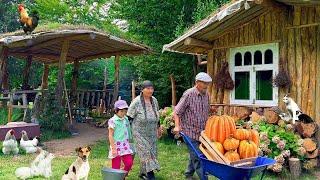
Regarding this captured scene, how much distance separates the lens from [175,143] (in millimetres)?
10773

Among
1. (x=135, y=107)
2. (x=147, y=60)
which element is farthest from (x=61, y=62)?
(x=135, y=107)

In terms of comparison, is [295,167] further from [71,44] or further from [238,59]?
[71,44]

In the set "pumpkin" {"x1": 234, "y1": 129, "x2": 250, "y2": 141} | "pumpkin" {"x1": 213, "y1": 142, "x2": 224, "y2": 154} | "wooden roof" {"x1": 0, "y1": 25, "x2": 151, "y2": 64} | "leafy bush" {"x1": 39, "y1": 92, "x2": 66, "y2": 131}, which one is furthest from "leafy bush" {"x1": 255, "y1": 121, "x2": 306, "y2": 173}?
"leafy bush" {"x1": 39, "y1": 92, "x2": 66, "y2": 131}

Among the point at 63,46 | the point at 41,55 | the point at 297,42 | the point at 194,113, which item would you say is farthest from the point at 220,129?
the point at 41,55

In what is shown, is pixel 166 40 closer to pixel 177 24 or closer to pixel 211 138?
pixel 177 24

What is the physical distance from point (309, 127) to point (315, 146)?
39 centimetres

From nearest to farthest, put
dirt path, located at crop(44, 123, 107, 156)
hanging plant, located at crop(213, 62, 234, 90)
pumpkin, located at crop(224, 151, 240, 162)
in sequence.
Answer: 1. pumpkin, located at crop(224, 151, 240, 162)
2. hanging plant, located at crop(213, 62, 234, 90)
3. dirt path, located at crop(44, 123, 107, 156)

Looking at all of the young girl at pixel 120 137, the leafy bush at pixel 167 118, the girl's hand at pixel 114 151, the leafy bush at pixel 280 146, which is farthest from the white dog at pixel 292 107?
the leafy bush at pixel 167 118

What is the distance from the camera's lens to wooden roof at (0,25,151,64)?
10508 mm

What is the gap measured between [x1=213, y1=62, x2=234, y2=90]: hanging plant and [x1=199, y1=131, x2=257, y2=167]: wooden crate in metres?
4.68

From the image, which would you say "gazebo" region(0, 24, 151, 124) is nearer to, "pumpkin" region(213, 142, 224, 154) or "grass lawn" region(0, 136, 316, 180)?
"grass lawn" region(0, 136, 316, 180)

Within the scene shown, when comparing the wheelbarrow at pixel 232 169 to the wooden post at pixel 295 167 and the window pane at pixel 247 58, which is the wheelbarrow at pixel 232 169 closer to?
the wooden post at pixel 295 167

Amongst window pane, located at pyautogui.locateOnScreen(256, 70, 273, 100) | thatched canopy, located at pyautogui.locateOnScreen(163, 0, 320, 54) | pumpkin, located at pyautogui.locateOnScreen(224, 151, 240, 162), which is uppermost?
thatched canopy, located at pyautogui.locateOnScreen(163, 0, 320, 54)

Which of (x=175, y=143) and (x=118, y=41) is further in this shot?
(x=118, y=41)
